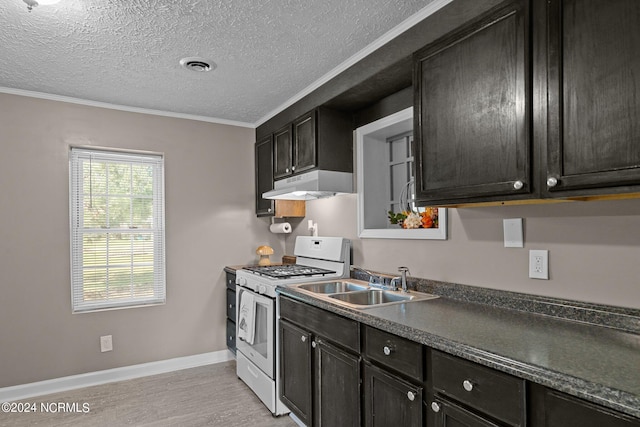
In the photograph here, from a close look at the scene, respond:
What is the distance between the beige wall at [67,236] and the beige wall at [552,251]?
2.10 m

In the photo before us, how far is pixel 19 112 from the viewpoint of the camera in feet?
10.2

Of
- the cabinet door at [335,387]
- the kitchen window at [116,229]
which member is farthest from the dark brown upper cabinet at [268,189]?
the cabinet door at [335,387]

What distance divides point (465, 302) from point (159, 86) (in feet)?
8.92

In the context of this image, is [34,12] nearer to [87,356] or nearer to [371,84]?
[371,84]

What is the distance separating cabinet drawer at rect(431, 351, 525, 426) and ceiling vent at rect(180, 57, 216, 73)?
2.27 m

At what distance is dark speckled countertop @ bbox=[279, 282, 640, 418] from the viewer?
100cm

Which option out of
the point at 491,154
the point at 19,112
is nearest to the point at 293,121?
the point at 491,154

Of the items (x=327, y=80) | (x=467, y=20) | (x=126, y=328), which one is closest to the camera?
(x=467, y=20)

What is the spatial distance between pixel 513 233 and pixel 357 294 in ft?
3.38

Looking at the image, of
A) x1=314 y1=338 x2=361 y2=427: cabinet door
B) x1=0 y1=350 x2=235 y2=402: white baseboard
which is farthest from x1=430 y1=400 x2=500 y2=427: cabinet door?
x1=0 y1=350 x2=235 y2=402: white baseboard

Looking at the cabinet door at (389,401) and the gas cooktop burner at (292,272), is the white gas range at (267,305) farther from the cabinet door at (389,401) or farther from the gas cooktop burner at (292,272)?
the cabinet door at (389,401)

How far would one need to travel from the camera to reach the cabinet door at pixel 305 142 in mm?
2951

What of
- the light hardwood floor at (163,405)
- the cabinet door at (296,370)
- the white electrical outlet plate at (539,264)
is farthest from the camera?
the light hardwood floor at (163,405)

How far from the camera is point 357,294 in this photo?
2.48 metres
